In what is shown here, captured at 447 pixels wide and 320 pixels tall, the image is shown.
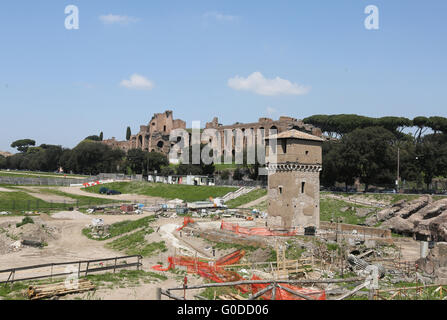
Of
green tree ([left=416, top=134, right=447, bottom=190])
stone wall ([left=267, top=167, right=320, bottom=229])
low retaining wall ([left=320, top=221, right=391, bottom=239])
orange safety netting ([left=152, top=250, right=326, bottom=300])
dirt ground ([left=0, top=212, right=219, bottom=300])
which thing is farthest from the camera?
green tree ([left=416, top=134, right=447, bottom=190])

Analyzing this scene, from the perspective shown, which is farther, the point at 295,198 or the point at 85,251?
the point at 295,198

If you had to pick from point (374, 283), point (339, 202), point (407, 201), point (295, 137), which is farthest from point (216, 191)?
point (374, 283)

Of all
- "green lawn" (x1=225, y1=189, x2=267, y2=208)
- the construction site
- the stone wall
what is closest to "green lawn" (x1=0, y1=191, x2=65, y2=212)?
the construction site

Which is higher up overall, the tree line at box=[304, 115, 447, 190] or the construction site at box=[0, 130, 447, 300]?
the tree line at box=[304, 115, 447, 190]

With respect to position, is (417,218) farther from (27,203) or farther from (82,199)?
(82,199)

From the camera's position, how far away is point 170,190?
232ft

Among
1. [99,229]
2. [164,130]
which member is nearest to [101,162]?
[164,130]

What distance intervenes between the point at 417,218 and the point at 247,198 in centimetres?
2646

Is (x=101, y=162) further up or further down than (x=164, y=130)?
further down

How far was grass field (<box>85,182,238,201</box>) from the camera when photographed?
6488cm

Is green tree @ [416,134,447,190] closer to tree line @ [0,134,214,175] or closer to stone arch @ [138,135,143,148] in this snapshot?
tree line @ [0,134,214,175]

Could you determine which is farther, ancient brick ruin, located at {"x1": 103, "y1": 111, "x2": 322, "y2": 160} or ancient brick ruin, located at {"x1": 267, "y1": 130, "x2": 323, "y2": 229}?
ancient brick ruin, located at {"x1": 103, "y1": 111, "x2": 322, "y2": 160}

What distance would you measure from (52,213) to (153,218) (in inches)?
593

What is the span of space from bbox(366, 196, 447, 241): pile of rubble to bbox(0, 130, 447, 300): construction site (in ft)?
0.37
